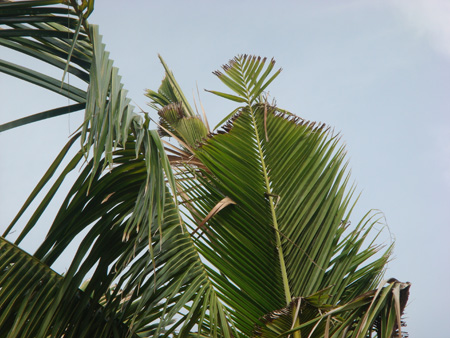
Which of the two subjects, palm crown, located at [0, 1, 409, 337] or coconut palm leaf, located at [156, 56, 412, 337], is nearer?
palm crown, located at [0, 1, 409, 337]

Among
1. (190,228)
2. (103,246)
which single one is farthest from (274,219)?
(103,246)

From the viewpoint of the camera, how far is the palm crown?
163 centimetres

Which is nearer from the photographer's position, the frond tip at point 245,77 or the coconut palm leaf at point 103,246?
the coconut palm leaf at point 103,246

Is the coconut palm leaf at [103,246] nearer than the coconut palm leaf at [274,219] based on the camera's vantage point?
Yes

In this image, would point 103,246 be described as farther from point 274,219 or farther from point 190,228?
point 274,219

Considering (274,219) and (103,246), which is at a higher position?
(274,219)

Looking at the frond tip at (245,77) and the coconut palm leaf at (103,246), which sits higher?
the frond tip at (245,77)

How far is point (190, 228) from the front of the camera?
242 centimetres

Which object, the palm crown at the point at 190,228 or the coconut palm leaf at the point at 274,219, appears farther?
the coconut palm leaf at the point at 274,219

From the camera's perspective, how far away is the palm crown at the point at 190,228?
1.63m

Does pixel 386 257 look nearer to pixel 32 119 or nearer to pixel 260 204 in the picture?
pixel 260 204

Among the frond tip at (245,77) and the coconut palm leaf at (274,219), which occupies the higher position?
the frond tip at (245,77)

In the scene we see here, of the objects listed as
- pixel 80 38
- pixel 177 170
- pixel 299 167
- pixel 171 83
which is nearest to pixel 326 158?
pixel 299 167

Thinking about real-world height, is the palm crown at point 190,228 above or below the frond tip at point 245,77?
below
